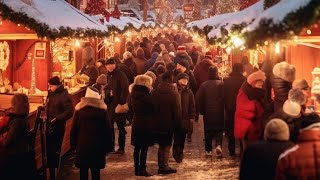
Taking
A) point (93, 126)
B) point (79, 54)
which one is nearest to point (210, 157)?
point (93, 126)

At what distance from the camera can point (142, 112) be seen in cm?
1024

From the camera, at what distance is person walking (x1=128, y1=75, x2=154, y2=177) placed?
10.2m

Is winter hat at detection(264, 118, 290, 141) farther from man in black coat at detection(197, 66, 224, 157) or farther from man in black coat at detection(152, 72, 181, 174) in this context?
man in black coat at detection(197, 66, 224, 157)

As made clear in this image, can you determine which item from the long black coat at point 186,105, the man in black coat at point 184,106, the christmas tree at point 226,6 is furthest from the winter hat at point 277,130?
the christmas tree at point 226,6

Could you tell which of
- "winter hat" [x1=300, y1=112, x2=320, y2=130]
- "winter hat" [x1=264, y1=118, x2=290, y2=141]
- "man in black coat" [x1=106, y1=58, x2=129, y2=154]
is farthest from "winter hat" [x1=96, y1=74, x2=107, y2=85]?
"winter hat" [x1=264, y1=118, x2=290, y2=141]

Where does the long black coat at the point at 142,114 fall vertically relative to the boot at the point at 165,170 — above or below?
above

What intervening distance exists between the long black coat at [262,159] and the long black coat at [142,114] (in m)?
3.89

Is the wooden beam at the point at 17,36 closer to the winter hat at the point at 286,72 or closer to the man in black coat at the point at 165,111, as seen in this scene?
the man in black coat at the point at 165,111

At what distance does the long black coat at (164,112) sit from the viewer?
10.3 meters

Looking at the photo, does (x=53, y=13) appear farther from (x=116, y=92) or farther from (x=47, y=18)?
(x=116, y=92)

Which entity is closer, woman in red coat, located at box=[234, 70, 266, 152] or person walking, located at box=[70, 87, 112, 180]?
person walking, located at box=[70, 87, 112, 180]

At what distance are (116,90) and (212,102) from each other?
2.12m

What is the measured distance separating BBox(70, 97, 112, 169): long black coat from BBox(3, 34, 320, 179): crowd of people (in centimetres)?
1

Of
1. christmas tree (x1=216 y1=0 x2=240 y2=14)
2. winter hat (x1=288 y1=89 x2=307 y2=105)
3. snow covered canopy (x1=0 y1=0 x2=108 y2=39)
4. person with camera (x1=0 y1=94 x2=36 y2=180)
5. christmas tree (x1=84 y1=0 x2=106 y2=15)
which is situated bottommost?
person with camera (x1=0 y1=94 x2=36 y2=180)
